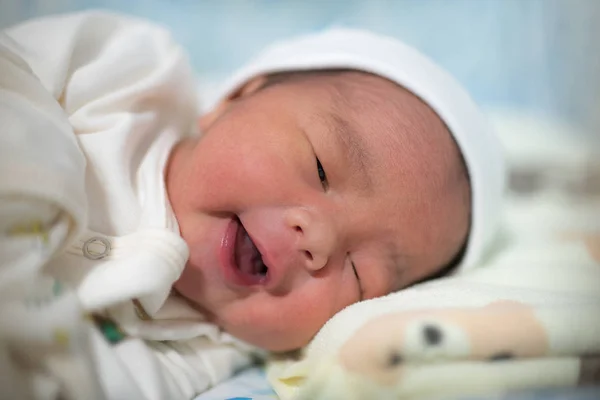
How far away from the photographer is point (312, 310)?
32.2 inches

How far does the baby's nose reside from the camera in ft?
2.57

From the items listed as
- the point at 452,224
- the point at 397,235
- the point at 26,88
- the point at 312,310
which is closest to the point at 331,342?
the point at 312,310

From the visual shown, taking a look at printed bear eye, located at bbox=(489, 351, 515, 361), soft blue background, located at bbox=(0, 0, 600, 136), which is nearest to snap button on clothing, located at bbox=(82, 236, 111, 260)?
printed bear eye, located at bbox=(489, 351, 515, 361)

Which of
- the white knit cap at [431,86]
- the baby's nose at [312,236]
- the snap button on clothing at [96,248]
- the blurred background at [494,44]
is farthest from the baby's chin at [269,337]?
the blurred background at [494,44]

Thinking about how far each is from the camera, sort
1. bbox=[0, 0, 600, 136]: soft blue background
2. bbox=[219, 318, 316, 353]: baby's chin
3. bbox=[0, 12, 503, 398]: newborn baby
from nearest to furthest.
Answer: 1. bbox=[0, 12, 503, 398]: newborn baby
2. bbox=[219, 318, 316, 353]: baby's chin
3. bbox=[0, 0, 600, 136]: soft blue background

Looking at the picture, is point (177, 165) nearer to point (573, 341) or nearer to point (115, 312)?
point (115, 312)

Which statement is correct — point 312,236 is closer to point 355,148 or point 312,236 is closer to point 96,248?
point 355,148

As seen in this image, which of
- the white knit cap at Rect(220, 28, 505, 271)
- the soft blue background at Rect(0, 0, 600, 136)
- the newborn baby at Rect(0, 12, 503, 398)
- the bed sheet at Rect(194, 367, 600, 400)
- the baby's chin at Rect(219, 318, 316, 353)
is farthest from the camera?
the soft blue background at Rect(0, 0, 600, 136)

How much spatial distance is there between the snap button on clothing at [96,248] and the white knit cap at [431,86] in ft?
1.53

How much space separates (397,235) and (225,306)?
26 centimetres

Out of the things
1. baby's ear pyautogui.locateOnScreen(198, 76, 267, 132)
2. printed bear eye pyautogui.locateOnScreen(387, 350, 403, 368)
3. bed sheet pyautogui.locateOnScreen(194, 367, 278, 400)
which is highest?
baby's ear pyautogui.locateOnScreen(198, 76, 267, 132)

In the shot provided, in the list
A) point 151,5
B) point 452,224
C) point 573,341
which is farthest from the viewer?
point 151,5

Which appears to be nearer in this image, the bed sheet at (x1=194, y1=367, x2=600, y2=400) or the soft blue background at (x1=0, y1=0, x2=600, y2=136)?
the bed sheet at (x1=194, y1=367, x2=600, y2=400)

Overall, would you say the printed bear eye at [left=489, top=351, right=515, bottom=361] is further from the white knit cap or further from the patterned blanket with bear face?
the white knit cap
